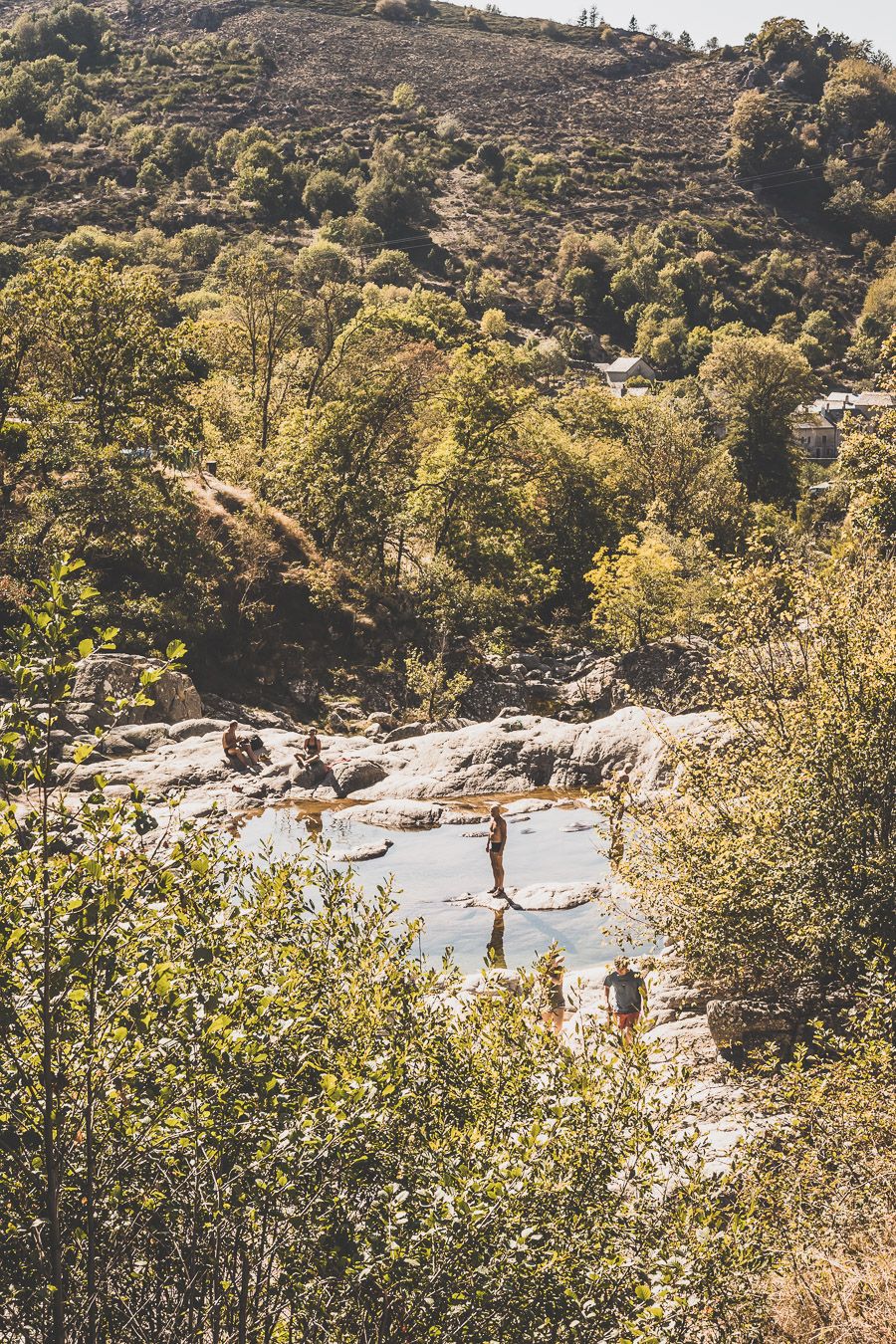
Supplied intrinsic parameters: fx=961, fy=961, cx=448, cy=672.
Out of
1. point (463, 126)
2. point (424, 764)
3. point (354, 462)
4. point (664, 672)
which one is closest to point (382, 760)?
point (424, 764)

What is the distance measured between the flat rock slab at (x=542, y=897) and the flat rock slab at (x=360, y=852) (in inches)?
92.0

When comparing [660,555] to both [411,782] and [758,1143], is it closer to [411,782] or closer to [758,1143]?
Answer: [411,782]

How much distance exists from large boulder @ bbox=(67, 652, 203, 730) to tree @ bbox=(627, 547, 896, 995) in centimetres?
1411

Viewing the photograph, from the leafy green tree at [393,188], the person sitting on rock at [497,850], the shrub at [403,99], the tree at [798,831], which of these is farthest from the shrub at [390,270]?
the tree at [798,831]

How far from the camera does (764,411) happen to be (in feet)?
192

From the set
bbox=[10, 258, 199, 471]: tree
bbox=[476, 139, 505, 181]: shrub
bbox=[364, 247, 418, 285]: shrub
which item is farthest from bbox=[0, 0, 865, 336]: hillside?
bbox=[10, 258, 199, 471]: tree

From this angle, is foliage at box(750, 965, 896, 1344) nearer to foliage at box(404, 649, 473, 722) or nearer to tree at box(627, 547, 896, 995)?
tree at box(627, 547, 896, 995)

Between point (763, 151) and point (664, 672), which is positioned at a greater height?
point (763, 151)

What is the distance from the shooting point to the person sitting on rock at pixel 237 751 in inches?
934

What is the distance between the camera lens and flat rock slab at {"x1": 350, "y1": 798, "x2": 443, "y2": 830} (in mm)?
21609

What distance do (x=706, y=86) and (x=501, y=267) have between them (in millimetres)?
90330

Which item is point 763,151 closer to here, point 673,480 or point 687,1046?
point 673,480

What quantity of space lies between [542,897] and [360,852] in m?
3.93

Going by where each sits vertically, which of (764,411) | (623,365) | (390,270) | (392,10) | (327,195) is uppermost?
(392,10)
